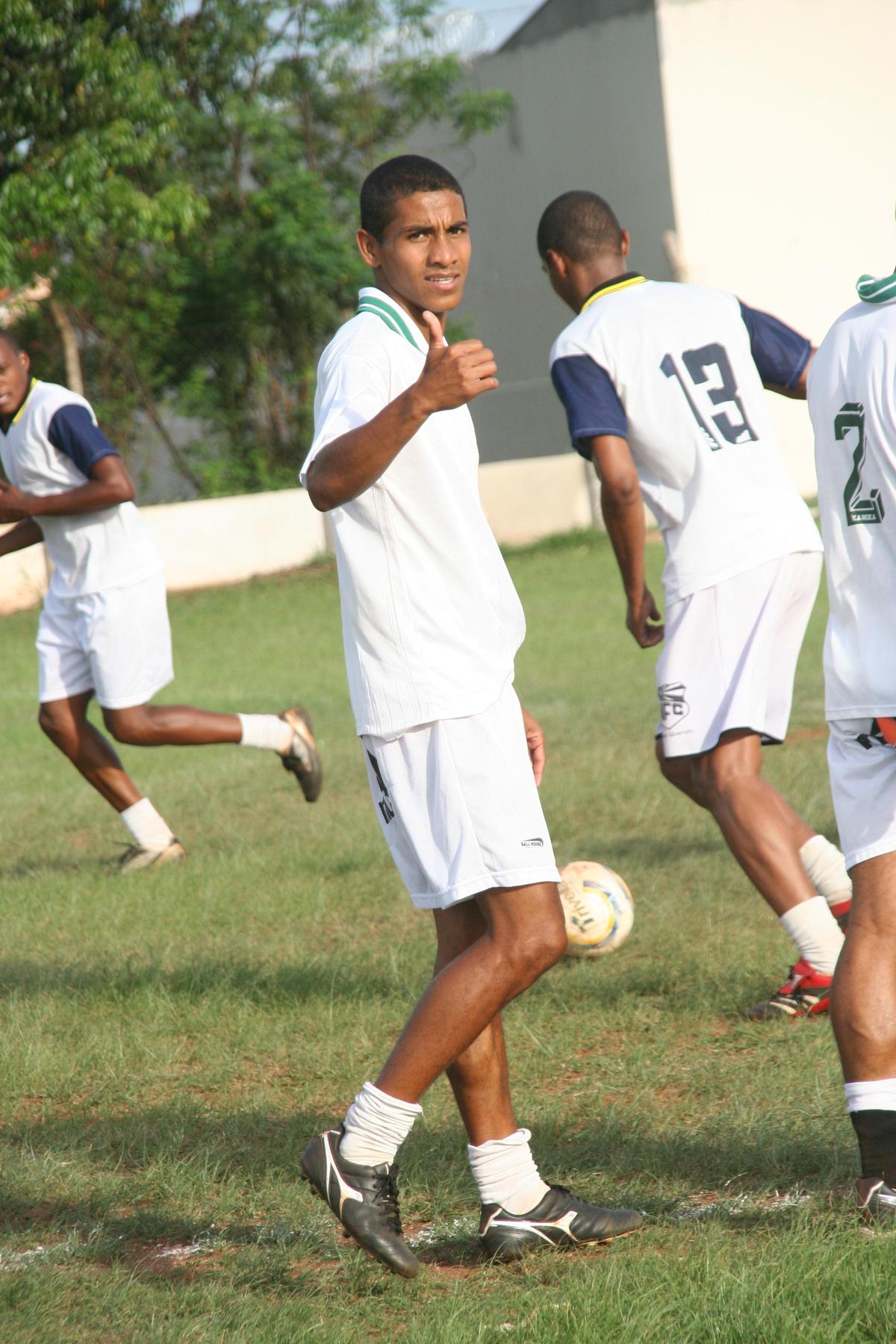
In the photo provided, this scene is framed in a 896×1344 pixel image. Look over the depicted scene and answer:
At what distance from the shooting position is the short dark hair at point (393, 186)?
321 centimetres

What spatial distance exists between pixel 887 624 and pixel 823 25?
908 inches

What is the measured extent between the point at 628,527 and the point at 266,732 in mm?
2927

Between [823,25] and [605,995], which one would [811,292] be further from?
[605,995]

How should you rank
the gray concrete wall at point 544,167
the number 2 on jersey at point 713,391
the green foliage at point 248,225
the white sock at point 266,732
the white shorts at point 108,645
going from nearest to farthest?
the number 2 on jersey at point 713,391 → the white shorts at point 108,645 → the white sock at point 266,732 → the green foliage at point 248,225 → the gray concrete wall at point 544,167

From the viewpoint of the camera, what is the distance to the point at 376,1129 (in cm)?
308

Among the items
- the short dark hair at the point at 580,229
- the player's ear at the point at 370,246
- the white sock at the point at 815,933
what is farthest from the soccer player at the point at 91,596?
the player's ear at the point at 370,246

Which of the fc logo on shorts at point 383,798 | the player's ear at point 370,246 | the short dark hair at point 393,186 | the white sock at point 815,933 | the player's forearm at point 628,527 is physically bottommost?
the white sock at point 815,933

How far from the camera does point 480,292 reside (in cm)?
2759

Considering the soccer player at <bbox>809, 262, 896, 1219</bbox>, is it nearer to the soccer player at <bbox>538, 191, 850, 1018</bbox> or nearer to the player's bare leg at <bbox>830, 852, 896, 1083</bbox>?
the player's bare leg at <bbox>830, 852, 896, 1083</bbox>

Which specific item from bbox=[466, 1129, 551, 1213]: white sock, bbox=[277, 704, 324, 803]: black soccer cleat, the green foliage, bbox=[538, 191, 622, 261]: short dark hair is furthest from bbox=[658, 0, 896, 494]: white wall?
bbox=[466, 1129, 551, 1213]: white sock

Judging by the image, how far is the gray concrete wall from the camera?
23.5 m

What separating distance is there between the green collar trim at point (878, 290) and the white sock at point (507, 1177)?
1867 mm

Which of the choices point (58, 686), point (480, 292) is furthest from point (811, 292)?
point (58, 686)

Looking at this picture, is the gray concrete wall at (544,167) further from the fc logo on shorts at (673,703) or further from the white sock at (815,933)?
the white sock at (815,933)
